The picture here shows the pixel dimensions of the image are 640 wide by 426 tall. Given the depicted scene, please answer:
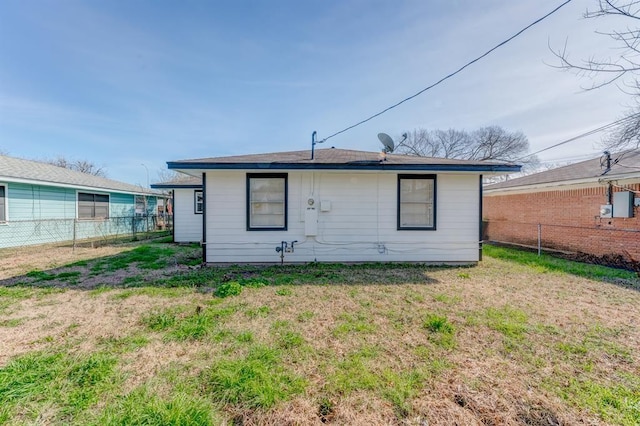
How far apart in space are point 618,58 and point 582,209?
6450mm

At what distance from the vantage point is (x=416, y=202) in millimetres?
7082

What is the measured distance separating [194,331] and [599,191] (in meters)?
11.1

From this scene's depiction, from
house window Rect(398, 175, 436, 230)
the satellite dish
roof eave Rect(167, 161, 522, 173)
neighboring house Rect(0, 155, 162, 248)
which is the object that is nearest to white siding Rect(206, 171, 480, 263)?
house window Rect(398, 175, 436, 230)

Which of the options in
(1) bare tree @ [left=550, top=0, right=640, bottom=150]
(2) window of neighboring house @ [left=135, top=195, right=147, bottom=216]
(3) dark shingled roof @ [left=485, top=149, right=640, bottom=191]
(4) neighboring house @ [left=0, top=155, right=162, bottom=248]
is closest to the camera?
(1) bare tree @ [left=550, top=0, right=640, bottom=150]

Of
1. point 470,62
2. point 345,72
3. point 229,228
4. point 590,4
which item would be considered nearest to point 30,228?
point 229,228

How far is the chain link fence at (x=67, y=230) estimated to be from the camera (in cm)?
939

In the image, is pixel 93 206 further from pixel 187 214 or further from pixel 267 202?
pixel 267 202

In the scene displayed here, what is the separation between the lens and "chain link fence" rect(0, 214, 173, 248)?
9391 millimetres

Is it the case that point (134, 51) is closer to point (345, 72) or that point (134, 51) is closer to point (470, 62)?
point (345, 72)

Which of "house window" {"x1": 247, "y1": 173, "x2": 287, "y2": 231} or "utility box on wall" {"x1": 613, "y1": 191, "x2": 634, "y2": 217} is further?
"utility box on wall" {"x1": 613, "y1": 191, "x2": 634, "y2": 217}

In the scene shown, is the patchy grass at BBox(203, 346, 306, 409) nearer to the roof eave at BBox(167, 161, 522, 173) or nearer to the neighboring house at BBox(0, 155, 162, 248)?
the roof eave at BBox(167, 161, 522, 173)

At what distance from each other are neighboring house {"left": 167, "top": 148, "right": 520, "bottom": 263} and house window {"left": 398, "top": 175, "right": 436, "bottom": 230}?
0.03 meters

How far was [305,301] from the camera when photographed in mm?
4250

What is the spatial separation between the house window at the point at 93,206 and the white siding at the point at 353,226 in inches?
412
